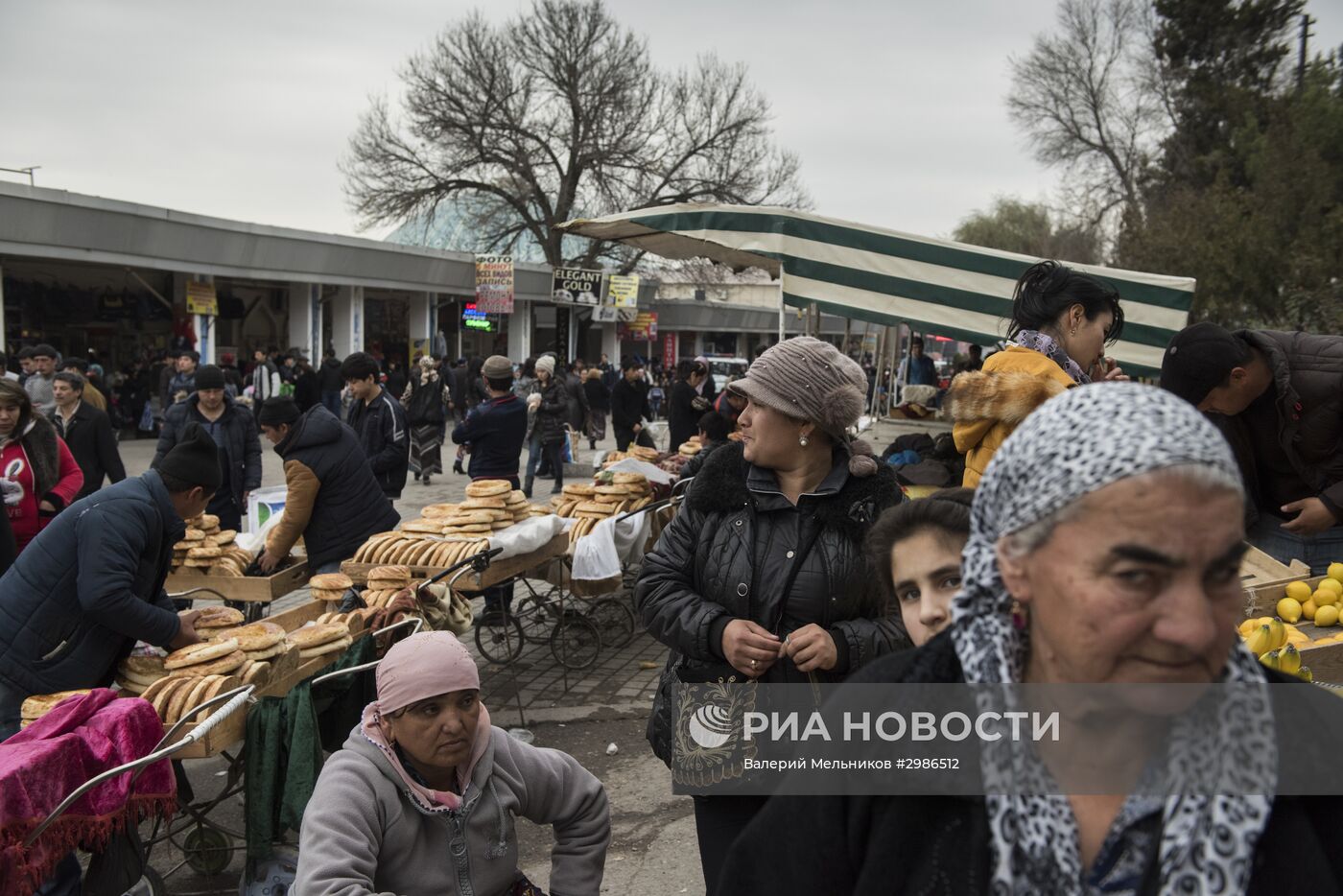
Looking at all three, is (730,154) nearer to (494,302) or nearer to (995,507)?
(494,302)

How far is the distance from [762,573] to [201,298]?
77.2 ft

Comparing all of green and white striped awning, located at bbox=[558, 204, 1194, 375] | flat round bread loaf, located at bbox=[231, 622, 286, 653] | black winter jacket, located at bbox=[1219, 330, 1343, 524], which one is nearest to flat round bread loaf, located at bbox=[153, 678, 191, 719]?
flat round bread loaf, located at bbox=[231, 622, 286, 653]

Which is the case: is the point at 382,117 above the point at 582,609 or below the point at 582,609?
above

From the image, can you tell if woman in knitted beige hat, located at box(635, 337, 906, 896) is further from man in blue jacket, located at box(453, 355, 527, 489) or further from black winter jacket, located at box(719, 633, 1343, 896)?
man in blue jacket, located at box(453, 355, 527, 489)

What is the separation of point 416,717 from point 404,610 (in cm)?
206

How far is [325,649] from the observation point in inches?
170

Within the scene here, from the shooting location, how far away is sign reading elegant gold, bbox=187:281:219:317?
22859mm

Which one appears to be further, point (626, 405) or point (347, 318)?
point (347, 318)

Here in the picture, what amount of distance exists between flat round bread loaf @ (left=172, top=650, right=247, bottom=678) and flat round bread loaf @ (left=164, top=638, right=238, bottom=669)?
0.05ft

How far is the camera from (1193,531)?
106 centimetres

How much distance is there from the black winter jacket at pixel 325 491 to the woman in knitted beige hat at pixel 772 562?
3663 millimetres

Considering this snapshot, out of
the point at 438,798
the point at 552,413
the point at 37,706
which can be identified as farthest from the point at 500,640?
the point at 552,413

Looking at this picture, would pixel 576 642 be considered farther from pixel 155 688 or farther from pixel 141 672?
pixel 155 688

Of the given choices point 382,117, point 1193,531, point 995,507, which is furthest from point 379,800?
point 382,117
